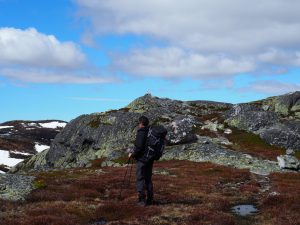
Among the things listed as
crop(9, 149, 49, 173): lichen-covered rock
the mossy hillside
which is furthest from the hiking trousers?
crop(9, 149, 49, 173): lichen-covered rock

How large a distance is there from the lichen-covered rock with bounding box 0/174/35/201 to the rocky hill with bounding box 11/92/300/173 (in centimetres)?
2789

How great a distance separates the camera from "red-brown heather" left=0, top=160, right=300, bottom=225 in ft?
64.0

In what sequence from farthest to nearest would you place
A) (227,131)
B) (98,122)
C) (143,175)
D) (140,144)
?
(98,122), (227,131), (143,175), (140,144)

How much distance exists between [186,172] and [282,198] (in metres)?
21.0

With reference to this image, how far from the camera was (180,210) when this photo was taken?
22.0 meters

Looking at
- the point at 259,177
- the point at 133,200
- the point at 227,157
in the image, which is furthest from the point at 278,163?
the point at 133,200

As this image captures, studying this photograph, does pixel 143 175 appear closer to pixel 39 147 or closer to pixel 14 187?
pixel 14 187

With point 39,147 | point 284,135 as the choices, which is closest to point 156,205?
point 284,135

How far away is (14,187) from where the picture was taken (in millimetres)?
28219

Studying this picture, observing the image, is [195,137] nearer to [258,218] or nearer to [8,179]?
[8,179]

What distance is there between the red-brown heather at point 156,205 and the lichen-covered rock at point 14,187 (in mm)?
646

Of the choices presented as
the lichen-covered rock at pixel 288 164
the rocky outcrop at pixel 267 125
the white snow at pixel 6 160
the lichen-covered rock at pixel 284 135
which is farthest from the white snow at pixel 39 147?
the lichen-covered rock at pixel 288 164

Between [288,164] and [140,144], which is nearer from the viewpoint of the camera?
[140,144]

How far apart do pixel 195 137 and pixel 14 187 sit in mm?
41551
